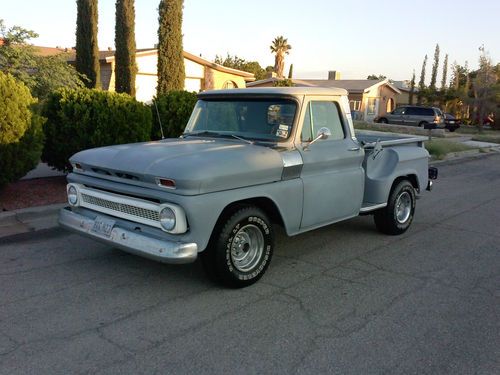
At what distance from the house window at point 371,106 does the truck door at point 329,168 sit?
137ft

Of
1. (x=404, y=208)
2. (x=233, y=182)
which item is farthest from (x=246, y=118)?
(x=404, y=208)

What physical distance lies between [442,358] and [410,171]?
142 inches

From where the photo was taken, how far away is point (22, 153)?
7.14m

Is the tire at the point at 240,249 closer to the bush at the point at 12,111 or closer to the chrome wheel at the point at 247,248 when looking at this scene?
the chrome wheel at the point at 247,248

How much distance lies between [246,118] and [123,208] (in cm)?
164

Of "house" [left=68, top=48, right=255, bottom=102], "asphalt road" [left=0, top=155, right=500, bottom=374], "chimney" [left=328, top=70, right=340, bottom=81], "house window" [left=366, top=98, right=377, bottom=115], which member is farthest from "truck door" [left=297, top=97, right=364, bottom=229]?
"chimney" [left=328, top=70, right=340, bottom=81]

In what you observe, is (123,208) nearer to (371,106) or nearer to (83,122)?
(83,122)

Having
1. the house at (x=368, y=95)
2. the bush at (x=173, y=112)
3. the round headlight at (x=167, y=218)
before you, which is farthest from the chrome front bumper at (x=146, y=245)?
the house at (x=368, y=95)

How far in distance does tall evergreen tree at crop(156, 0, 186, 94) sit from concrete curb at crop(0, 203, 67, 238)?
14.2 metres

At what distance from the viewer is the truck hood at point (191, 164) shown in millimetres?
4066

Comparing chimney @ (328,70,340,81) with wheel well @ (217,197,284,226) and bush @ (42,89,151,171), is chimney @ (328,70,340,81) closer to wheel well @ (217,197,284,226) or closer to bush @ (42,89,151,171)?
bush @ (42,89,151,171)

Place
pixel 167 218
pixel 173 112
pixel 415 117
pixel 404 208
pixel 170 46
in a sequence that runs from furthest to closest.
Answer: pixel 415 117 < pixel 170 46 < pixel 173 112 < pixel 404 208 < pixel 167 218

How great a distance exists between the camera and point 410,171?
669 cm

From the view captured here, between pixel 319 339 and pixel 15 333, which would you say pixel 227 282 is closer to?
pixel 319 339
